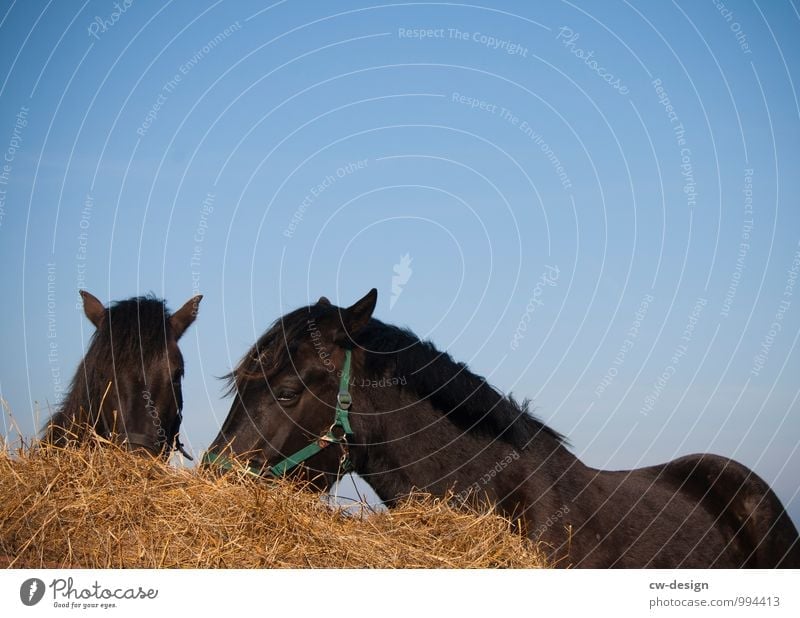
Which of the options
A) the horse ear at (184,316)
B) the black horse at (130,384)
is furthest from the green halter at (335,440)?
the horse ear at (184,316)

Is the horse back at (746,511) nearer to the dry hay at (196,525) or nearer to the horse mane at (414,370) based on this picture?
the horse mane at (414,370)

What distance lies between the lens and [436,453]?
7.18 m

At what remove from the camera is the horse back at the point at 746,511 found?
8016 mm

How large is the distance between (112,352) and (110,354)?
0.07 ft

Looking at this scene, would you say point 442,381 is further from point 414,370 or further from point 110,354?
point 110,354

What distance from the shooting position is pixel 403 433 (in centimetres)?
716

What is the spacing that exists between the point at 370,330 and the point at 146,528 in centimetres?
202

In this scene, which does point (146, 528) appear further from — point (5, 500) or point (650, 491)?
point (650, 491)

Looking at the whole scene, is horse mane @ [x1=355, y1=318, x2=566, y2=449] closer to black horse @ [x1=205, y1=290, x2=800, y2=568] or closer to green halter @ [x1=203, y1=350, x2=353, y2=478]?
black horse @ [x1=205, y1=290, x2=800, y2=568]

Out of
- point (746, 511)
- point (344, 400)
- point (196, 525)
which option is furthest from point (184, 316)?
point (746, 511)

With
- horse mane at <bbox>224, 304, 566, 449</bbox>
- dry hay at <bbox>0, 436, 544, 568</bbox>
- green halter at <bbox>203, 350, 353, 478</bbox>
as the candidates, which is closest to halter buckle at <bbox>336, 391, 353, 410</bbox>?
green halter at <bbox>203, 350, 353, 478</bbox>

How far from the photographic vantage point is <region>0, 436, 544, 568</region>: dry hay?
6.07 metres

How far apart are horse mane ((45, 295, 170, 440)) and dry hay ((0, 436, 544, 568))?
116cm

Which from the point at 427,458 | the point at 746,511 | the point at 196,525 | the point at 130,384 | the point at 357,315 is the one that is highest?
the point at 357,315
